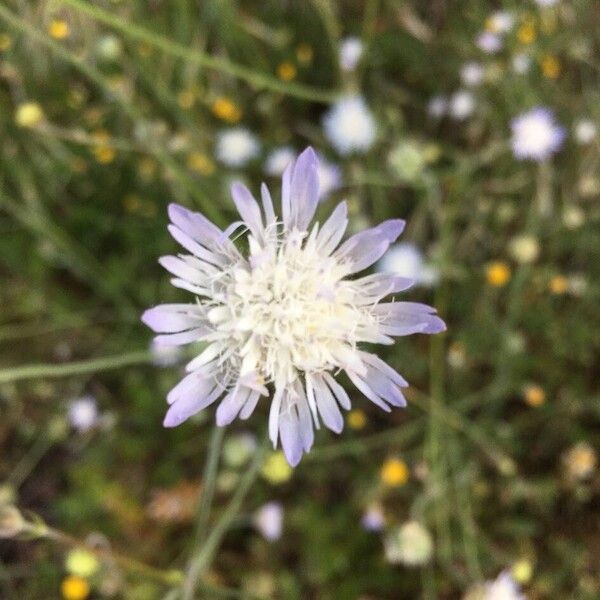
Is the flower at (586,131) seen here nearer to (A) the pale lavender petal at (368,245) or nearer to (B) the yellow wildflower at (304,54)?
(B) the yellow wildflower at (304,54)

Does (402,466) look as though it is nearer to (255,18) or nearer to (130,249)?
(130,249)

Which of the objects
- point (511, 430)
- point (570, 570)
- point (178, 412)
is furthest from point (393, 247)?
point (178, 412)

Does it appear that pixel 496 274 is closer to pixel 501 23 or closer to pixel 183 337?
pixel 501 23

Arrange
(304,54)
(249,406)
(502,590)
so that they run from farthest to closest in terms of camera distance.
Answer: (304,54), (502,590), (249,406)

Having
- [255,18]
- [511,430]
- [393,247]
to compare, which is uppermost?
[255,18]

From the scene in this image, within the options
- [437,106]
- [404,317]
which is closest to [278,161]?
[437,106]
